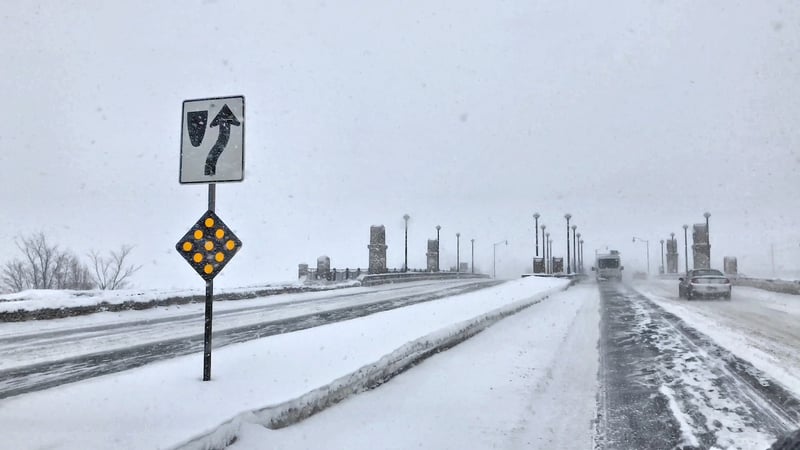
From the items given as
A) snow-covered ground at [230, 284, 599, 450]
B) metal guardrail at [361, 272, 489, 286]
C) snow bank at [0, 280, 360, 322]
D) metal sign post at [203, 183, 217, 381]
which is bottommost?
metal guardrail at [361, 272, 489, 286]

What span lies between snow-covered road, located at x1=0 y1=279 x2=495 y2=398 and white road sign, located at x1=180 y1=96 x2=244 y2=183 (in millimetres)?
3110

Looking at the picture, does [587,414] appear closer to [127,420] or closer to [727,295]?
[127,420]

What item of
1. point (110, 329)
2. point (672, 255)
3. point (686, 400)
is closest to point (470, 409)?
point (686, 400)

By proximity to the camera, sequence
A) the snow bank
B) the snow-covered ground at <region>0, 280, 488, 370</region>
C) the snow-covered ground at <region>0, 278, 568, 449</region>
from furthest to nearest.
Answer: the snow bank, the snow-covered ground at <region>0, 280, 488, 370</region>, the snow-covered ground at <region>0, 278, 568, 449</region>

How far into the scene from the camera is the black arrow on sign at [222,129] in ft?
19.0

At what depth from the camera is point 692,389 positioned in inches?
263

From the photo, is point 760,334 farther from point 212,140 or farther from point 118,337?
point 118,337

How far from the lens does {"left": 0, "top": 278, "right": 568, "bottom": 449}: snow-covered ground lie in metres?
3.74

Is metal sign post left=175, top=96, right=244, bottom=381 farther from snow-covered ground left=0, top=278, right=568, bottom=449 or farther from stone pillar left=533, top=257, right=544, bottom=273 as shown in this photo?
stone pillar left=533, top=257, right=544, bottom=273

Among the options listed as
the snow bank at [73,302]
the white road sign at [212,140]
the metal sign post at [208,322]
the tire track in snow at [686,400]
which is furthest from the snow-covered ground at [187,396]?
the snow bank at [73,302]

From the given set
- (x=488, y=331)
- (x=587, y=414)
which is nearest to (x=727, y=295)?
(x=488, y=331)

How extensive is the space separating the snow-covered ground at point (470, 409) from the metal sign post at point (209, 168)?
162cm

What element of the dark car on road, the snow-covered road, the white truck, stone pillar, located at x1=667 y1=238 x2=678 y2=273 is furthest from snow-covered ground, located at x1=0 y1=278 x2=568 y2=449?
stone pillar, located at x1=667 y1=238 x2=678 y2=273

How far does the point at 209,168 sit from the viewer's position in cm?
577
